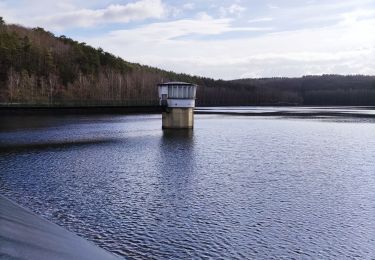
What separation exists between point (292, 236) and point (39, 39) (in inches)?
6630

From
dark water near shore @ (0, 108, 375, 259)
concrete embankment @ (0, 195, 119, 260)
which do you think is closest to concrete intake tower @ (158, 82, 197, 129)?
dark water near shore @ (0, 108, 375, 259)

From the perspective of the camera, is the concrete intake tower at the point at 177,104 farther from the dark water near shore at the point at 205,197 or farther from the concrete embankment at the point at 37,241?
the concrete embankment at the point at 37,241

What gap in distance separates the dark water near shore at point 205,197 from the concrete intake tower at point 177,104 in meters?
28.9

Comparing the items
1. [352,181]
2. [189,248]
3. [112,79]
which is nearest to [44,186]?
[189,248]

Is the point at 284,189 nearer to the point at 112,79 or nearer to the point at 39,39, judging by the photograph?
the point at 112,79

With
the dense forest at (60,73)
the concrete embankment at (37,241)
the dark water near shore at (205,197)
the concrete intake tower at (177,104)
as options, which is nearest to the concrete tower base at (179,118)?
the concrete intake tower at (177,104)

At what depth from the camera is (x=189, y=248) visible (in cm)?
1609

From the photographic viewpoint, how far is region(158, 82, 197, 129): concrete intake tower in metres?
75.7

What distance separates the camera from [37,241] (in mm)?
14969

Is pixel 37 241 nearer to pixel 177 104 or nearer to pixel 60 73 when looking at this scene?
pixel 177 104

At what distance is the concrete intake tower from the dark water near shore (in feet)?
94.8

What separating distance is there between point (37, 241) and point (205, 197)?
1156 cm

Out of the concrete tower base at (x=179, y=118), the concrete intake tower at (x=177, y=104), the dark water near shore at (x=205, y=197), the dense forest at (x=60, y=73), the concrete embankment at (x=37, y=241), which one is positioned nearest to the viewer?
the concrete embankment at (x=37, y=241)

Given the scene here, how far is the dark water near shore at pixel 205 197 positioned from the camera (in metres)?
16.7
